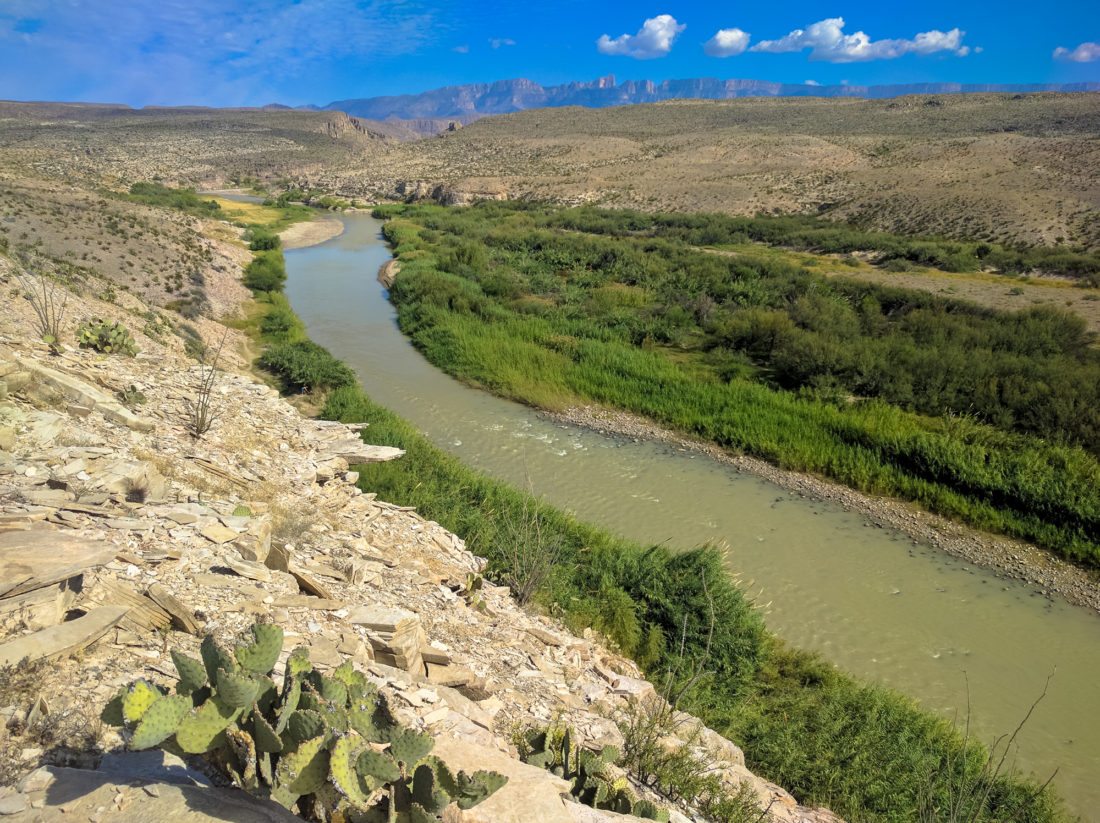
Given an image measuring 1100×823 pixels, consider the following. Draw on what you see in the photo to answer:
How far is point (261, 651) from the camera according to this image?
283 cm

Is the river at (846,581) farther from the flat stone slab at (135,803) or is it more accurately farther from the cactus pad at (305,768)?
the flat stone slab at (135,803)

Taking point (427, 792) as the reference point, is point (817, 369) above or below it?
below

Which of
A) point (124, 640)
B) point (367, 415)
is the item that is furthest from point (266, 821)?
point (367, 415)

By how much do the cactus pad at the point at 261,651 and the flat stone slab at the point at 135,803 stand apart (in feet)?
1.61

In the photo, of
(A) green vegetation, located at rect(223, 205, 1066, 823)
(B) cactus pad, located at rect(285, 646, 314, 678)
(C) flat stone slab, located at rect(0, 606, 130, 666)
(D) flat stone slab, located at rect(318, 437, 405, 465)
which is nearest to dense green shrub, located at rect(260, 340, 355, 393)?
(D) flat stone slab, located at rect(318, 437, 405, 465)

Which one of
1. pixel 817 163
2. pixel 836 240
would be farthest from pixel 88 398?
pixel 817 163

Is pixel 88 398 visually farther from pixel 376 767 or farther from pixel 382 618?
pixel 376 767

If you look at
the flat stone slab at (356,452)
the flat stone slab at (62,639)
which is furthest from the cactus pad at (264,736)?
the flat stone slab at (356,452)

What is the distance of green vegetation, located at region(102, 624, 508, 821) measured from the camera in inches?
94.2

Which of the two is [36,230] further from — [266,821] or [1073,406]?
[1073,406]

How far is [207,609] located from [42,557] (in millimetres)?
1096

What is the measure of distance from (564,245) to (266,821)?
36.7 meters

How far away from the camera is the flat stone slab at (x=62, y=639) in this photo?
3193 mm

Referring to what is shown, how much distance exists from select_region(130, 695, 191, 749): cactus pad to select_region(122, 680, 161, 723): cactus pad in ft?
0.12
